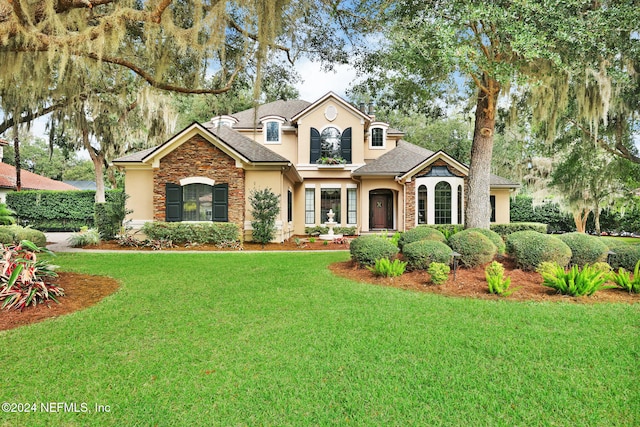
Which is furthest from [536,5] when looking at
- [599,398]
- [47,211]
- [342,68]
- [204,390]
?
[47,211]

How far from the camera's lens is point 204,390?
2648 millimetres

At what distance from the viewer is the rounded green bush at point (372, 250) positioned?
23.6ft

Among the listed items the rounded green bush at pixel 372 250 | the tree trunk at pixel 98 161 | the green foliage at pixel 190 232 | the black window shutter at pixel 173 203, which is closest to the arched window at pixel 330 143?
the green foliage at pixel 190 232

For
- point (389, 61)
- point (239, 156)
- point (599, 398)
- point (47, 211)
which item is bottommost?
point (599, 398)

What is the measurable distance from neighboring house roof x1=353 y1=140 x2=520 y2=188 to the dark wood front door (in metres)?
1.58

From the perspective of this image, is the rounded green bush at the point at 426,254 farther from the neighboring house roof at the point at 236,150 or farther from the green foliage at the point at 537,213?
the green foliage at the point at 537,213

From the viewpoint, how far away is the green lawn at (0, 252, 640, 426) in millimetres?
2398

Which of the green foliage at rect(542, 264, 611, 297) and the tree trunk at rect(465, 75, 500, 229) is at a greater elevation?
the tree trunk at rect(465, 75, 500, 229)

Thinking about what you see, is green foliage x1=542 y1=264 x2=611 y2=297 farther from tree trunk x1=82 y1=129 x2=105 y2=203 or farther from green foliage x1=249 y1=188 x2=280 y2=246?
tree trunk x1=82 y1=129 x2=105 y2=203

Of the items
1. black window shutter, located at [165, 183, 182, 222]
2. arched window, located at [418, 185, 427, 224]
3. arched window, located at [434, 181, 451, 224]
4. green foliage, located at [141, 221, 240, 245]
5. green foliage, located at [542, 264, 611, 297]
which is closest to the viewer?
green foliage, located at [542, 264, 611, 297]

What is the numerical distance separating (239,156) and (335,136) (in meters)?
6.18

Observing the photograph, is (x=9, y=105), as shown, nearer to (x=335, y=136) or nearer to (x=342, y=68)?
(x=342, y=68)

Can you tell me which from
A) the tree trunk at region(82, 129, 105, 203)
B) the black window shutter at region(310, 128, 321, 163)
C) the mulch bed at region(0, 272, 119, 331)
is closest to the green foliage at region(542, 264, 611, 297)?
the mulch bed at region(0, 272, 119, 331)

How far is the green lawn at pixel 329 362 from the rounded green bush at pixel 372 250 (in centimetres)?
188
